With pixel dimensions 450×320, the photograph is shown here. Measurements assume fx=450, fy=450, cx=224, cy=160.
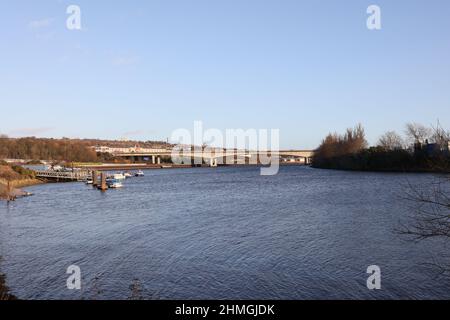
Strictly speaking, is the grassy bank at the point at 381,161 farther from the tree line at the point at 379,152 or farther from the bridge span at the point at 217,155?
the bridge span at the point at 217,155

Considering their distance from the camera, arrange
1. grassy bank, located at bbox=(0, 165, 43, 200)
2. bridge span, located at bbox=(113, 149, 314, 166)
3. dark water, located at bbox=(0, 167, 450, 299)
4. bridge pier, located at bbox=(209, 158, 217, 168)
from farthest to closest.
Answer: bridge pier, located at bbox=(209, 158, 217, 168) → bridge span, located at bbox=(113, 149, 314, 166) → grassy bank, located at bbox=(0, 165, 43, 200) → dark water, located at bbox=(0, 167, 450, 299)

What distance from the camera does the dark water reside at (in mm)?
15461

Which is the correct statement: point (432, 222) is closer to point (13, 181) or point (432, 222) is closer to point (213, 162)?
point (13, 181)

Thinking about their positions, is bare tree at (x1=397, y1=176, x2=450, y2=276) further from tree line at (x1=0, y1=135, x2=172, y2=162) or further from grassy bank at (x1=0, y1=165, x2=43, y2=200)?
tree line at (x1=0, y1=135, x2=172, y2=162)

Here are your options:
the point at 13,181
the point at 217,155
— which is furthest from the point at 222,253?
the point at 217,155

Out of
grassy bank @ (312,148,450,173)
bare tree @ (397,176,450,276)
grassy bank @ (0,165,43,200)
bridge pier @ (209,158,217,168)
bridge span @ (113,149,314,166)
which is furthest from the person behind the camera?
bridge pier @ (209,158,217,168)

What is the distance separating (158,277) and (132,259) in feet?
10.4

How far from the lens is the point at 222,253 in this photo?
67.4ft

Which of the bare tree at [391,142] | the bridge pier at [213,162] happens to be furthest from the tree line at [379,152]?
the bridge pier at [213,162]

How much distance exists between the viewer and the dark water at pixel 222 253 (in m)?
15.5

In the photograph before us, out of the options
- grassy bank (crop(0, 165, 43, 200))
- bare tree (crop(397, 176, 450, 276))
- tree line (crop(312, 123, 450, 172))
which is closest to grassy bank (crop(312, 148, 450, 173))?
tree line (crop(312, 123, 450, 172))

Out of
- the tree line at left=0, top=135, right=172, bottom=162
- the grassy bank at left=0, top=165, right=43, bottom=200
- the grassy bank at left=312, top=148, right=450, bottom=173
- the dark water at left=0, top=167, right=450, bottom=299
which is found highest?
the tree line at left=0, top=135, right=172, bottom=162
